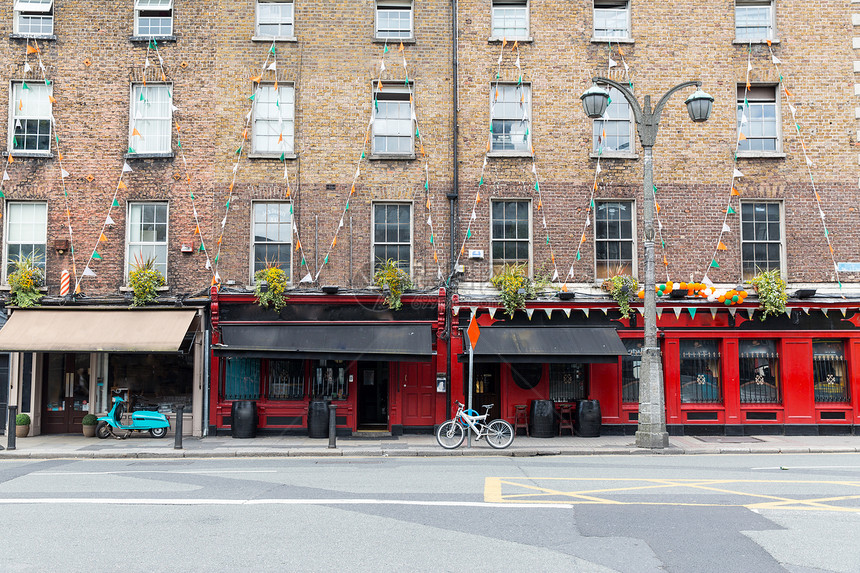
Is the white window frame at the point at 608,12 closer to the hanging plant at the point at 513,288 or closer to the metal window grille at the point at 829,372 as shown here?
the hanging plant at the point at 513,288

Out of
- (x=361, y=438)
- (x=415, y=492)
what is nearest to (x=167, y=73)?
(x=361, y=438)

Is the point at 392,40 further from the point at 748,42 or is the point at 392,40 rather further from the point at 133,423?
the point at 133,423

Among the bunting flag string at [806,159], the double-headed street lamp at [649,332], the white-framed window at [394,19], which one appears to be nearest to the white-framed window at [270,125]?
the white-framed window at [394,19]

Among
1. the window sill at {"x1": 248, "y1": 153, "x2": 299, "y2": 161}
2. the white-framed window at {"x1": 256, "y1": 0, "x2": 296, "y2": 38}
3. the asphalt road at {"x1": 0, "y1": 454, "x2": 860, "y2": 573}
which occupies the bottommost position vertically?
the asphalt road at {"x1": 0, "y1": 454, "x2": 860, "y2": 573}

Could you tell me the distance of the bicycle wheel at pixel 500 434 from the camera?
51.6 ft

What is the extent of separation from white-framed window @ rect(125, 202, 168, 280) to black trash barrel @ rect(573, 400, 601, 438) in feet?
37.2

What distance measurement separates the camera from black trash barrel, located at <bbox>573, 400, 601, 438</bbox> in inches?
704

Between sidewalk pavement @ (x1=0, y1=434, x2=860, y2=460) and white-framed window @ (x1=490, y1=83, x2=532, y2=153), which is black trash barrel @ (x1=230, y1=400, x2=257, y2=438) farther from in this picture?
white-framed window @ (x1=490, y1=83, x2=532, y2=153)

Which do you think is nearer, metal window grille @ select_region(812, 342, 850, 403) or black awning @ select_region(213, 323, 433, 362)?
black awning @ select_region(213, 323, 433, 362)

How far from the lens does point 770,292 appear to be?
59.0ft

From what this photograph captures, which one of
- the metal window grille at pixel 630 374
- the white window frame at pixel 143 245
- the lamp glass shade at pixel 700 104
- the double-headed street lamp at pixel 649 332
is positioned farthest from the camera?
the white window frame at pixel 143 245

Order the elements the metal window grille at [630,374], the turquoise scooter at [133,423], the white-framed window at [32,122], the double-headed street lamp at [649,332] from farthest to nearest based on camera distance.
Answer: the white-framed window at [32,122] < the metal window grille at [630,374] < the turquoise scooter at [133,423] < the double-headed street lamp at [649,332]

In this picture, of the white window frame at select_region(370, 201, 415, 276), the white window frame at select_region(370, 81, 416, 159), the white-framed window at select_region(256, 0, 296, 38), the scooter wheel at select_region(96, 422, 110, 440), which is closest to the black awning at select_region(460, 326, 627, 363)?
the white window frame at select_region(370, 201, 415, 276)

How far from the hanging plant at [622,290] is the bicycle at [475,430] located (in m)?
4.72
